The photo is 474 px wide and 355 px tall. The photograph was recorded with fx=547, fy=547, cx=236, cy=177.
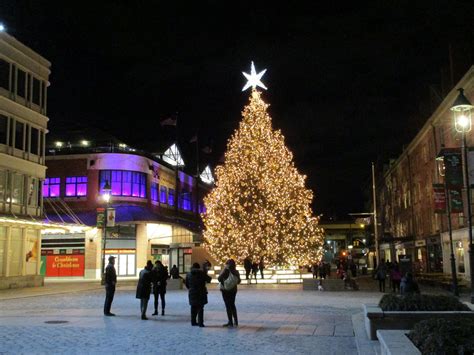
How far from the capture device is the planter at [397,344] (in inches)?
256

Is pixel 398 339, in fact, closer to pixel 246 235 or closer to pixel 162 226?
pixel 246 235

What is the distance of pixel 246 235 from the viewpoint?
37.3m

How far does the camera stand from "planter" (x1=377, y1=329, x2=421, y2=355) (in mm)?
6495

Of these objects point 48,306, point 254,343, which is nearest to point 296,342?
point 254,343

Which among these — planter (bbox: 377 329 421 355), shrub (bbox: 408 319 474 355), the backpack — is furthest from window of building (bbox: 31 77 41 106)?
shrub (bbox: 408 319 474 355)

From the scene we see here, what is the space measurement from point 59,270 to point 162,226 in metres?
10.4

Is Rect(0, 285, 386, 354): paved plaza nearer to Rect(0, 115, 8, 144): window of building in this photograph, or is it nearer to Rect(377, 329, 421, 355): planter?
Rect(377, 329, 421, 355): planter

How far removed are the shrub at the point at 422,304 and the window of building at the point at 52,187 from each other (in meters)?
42.3

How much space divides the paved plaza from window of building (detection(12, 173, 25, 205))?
49.9 ft

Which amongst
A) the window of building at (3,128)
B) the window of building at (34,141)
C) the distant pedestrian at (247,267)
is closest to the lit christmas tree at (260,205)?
the distant pedestrian at (247,267)

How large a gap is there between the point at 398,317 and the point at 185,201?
181 ft

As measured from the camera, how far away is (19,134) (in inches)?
1373

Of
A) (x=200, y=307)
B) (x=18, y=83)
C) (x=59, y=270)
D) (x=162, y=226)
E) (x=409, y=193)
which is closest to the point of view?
(x=200, y=307)

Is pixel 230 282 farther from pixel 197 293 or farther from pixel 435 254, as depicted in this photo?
pixel 435 254
